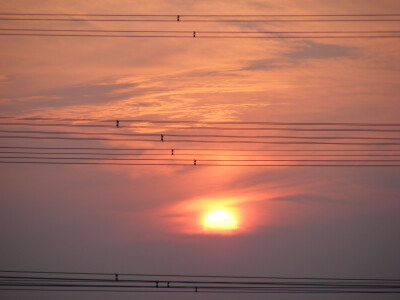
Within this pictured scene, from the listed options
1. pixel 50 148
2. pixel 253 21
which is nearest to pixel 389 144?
pixel 253 21

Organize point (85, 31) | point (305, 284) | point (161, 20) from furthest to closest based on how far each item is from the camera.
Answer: point (85, 31) < point (161, 20) < point (305, 284)

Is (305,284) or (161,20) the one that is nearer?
(305,284)

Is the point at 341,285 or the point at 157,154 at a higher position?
the point at 157,154

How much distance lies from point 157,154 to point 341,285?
624 centimetres

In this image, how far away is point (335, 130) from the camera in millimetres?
15766

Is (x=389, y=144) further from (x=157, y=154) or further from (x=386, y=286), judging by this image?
(x=157, y=154)

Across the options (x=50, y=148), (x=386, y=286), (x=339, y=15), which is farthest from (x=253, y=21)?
(x=386, y=286)

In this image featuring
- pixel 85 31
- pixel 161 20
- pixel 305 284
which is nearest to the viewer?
pixel 305 284

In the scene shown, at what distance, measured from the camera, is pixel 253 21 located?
54.5 feet

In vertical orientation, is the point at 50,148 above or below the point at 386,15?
below

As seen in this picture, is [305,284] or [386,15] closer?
[305,284]

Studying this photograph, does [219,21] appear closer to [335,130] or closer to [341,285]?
[335,130]

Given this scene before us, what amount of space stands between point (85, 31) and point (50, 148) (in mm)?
4234

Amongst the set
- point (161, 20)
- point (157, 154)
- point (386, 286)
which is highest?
point (161, 20)
